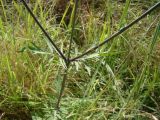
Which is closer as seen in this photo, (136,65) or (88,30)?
(136,65)

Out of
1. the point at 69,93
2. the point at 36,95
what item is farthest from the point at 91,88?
the point at 36,95

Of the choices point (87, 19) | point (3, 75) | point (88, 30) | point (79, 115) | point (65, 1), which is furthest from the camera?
point (65, 1)

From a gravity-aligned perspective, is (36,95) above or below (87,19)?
below

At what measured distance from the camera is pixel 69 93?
146 cm

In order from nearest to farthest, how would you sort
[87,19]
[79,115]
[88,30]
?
[79,115] → [88,30] → [87,19]

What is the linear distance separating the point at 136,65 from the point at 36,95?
1.62 ft

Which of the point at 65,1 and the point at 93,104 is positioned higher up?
the point at 65,1

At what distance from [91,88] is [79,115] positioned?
0.16m

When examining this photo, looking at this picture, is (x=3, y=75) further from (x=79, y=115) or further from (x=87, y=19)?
(x=87, y=19)

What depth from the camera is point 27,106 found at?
1362 millimetres

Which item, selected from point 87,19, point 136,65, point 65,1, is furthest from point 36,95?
point 65,1

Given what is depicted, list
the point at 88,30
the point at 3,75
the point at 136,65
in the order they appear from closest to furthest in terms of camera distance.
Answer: the point at 3,75
the point at 136,65
the point at 88,30

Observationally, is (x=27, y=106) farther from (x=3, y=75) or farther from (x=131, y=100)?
(x=131, y=100)

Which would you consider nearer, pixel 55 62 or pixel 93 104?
pixel 93 104
